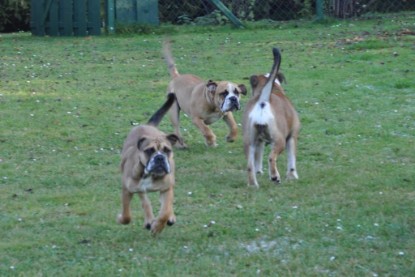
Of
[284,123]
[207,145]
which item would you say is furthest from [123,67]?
[284,123]

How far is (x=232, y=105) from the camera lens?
11484 millimetres

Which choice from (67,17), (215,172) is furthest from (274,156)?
(67,17)

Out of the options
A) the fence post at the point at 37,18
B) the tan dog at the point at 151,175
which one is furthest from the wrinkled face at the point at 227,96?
the fence post at the point at 37,18

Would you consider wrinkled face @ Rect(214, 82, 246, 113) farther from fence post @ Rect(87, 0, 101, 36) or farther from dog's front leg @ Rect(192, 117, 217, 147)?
fence post @ Rect(87, 0, 101, 36)

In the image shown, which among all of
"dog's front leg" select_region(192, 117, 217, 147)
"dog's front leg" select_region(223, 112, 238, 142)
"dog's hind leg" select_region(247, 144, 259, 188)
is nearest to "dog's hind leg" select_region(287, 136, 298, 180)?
"dog's hind leg" select_region(247, 144, 259, 188)

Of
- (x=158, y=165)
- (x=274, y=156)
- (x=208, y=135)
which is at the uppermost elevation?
(x=158, y=165)

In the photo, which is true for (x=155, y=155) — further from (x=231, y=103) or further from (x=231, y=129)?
(x=231, y=129)

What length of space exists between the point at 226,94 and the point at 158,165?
4.33 meters

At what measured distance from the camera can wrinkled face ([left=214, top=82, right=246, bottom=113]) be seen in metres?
11.5

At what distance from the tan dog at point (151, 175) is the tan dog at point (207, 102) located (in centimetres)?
357

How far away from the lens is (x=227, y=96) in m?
11.6

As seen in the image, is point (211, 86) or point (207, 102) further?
point (207, 102)

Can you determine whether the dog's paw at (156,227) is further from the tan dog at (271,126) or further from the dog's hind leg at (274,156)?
the dog's hind leg at (274,156)

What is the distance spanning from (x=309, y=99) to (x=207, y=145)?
3114 mm
